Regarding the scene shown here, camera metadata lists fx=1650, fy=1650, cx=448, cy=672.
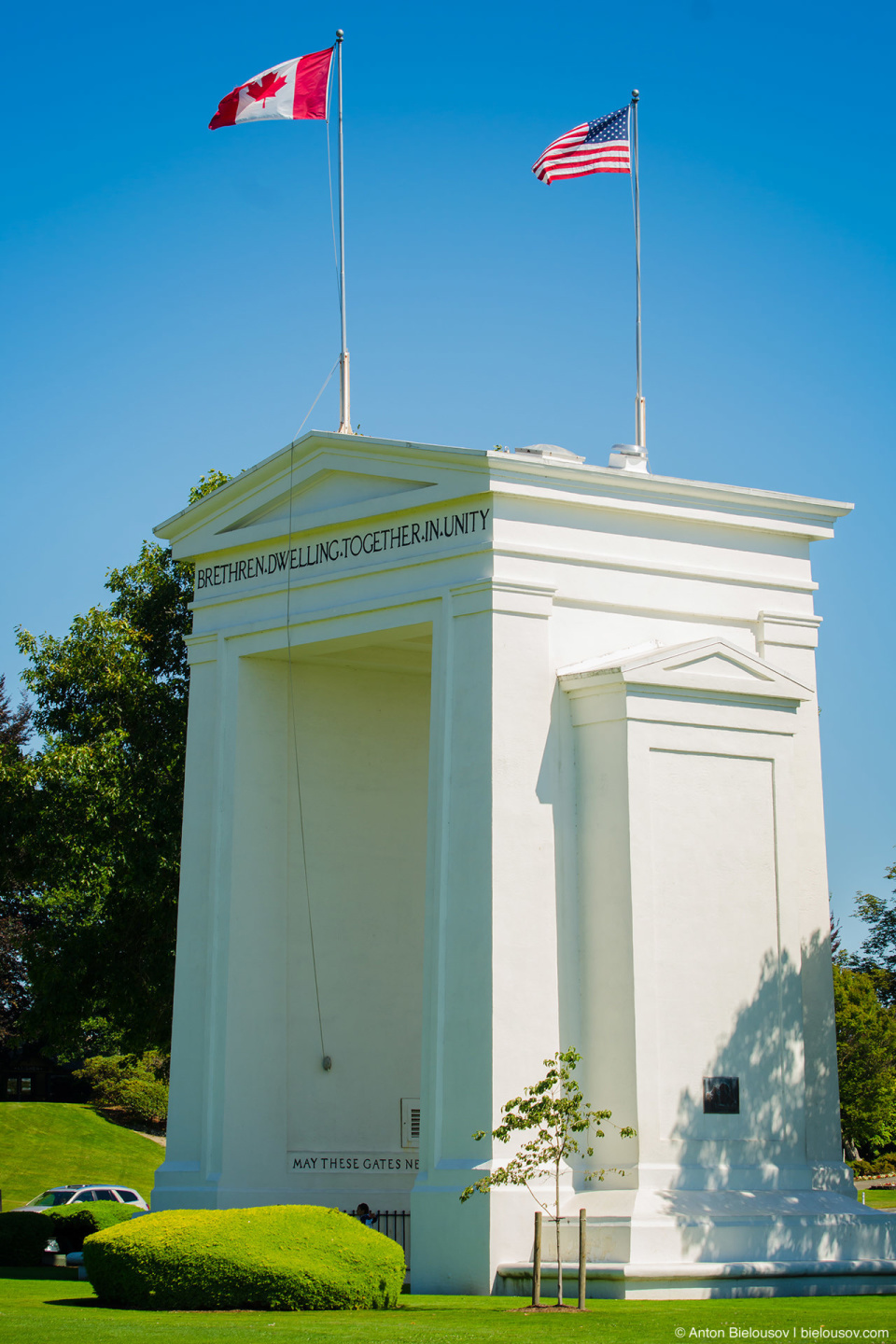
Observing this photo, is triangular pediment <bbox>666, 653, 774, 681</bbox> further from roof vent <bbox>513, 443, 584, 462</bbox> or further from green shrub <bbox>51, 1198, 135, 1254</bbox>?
green shrub <bbox>51, 1198, 135, 1254</bbox>

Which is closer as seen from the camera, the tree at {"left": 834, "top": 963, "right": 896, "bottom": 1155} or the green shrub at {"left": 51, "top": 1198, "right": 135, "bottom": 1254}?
the green shrub at {"left": 51, "top": 1198, "right": 135, "bottom": 1254}

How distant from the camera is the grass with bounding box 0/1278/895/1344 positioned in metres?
13.7

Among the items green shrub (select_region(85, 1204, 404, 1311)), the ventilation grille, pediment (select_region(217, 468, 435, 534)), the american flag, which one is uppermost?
the american flag

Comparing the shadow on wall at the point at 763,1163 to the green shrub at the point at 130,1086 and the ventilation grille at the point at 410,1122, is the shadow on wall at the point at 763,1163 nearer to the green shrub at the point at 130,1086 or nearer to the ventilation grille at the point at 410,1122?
the ventilation grille at the point at 410,1122

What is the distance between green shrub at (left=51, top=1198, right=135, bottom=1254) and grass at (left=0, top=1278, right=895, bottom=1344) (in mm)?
12596

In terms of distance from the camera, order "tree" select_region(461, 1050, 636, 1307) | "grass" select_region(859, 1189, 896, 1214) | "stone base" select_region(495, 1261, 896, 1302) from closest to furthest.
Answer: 1. "tree" select_region(461, 1050, 636, 1307)
2. "stone base" select_region(495, 1261, 896, 1302)
3. "grass" select_region(859, 1189, 896, 1214)

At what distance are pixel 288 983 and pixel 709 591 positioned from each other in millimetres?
8577

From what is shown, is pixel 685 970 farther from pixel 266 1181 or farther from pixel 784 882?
pixel 266 1181

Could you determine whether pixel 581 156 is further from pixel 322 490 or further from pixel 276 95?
pixel 322 490

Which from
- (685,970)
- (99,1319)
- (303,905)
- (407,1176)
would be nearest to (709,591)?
(685,970)

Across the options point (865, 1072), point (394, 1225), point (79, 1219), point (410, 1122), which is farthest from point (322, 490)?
point (865, 1072)

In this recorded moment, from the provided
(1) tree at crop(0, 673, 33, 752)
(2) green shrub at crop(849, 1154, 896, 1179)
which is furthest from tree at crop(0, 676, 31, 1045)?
(2) green shrub at crop(849, 1154, 896, 1179)

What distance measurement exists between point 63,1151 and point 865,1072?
27791 mm

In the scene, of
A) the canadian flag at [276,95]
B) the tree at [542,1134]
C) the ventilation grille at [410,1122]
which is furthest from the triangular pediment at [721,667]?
the canadian flag at [276,95]
